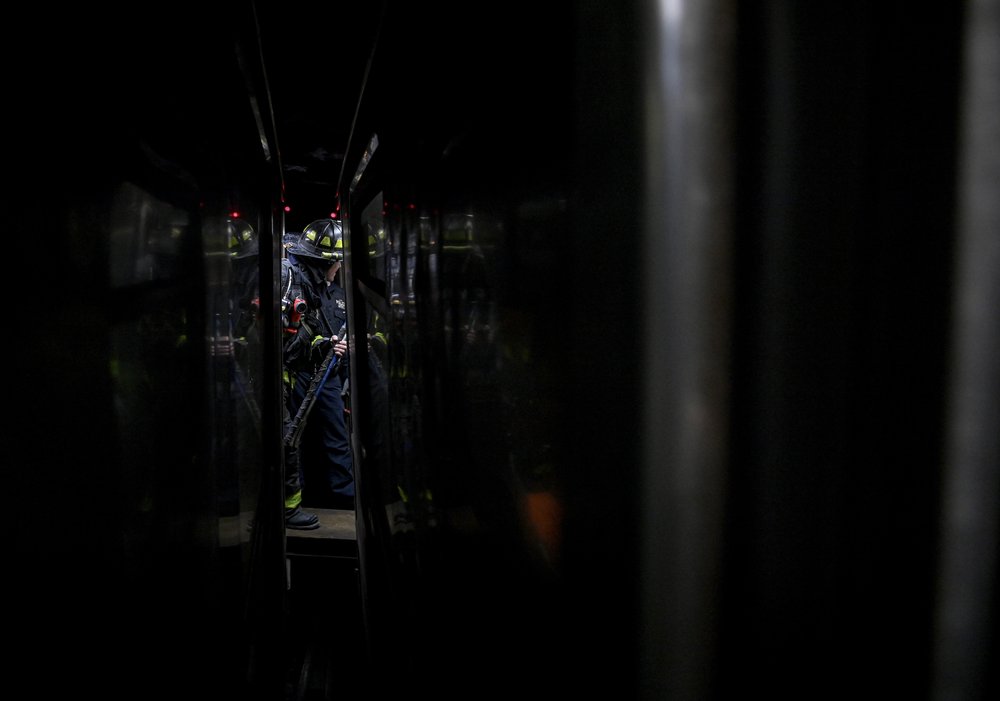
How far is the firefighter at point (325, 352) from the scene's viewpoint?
404cm

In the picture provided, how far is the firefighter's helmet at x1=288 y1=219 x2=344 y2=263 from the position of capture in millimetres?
4052

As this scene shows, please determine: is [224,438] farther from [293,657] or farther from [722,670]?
[293,657]

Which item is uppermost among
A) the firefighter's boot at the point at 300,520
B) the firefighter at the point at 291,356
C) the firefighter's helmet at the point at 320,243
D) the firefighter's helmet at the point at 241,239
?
the firefighter's helmet at the point at 320,243

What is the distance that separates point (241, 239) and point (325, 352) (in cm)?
263

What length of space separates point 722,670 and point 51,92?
631 millimetres

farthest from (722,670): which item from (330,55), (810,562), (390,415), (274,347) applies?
(330,55)

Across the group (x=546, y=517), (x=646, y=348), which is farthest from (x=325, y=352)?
(x=646, y=348)

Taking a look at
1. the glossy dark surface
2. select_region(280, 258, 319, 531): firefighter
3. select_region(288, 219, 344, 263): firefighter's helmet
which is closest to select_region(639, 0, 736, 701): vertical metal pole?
the glossy dark surface

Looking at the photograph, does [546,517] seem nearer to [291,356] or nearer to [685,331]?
[685,331]

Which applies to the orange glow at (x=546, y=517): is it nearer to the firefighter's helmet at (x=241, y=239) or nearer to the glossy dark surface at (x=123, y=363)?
the glossy dark surface at (x=123, y=363)

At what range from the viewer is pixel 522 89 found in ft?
1.75

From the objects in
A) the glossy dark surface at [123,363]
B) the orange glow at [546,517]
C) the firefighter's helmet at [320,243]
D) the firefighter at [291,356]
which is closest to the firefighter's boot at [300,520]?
the firefighter at [291,356]

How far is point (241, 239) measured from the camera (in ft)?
4.87

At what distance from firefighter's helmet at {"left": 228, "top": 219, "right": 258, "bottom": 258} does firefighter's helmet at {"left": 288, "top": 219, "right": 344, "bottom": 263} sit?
2.27 m
